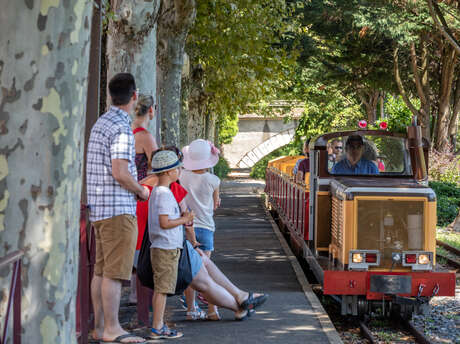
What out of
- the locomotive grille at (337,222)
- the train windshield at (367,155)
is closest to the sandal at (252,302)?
the locomotive grille at (337,222)

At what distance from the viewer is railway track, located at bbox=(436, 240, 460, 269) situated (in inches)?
549

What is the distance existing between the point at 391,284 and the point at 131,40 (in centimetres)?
436

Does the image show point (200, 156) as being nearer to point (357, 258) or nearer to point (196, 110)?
point (357, 258)

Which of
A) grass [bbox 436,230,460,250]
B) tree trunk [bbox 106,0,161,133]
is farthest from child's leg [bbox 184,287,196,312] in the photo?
grass [bbox 436,230,460,250]

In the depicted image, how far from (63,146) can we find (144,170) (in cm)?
373

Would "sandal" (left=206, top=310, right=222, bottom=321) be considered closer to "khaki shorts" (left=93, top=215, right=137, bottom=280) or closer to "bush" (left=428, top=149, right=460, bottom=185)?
"khaki shorts" (left=93, top=215, right=137, bottom=280)

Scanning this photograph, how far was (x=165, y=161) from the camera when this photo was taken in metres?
6.64

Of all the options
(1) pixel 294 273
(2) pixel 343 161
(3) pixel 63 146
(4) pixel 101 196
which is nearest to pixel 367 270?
(2) pixel 343 161

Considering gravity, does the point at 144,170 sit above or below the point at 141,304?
above

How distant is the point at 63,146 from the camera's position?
388cm

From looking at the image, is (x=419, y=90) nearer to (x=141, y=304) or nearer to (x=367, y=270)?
(x=367, y=270)

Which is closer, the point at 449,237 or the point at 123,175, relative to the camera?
the point at 123,175

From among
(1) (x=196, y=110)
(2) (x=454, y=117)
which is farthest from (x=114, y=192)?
(2) (x=454, y=117)

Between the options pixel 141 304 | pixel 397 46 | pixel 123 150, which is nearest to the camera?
pixel 123 150
